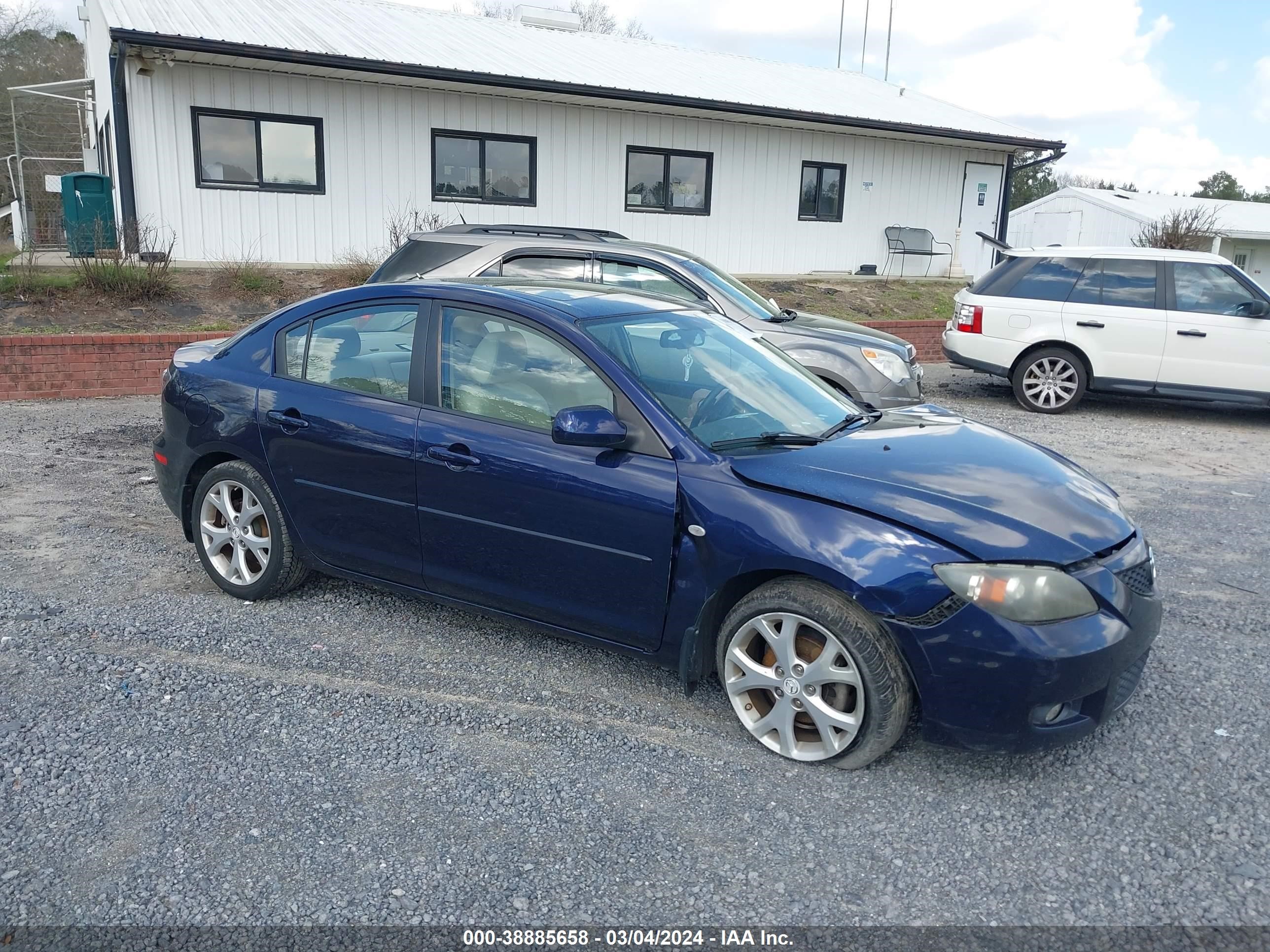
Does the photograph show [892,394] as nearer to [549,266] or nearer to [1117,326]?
[549,266]

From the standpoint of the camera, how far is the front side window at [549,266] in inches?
323

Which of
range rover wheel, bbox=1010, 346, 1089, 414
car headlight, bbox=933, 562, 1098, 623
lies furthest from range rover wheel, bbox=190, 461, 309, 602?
range rover wheel, bbox=1010, 346, 1089, 414

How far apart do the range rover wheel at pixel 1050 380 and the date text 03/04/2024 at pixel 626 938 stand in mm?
9260

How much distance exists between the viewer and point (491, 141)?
1733 centimetres

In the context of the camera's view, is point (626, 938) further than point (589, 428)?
No

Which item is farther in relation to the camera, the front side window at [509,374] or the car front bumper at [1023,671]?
the front side window at [509,374]

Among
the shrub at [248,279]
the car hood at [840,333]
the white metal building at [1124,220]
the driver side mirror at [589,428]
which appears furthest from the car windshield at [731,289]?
the white metal building at [1124,220]

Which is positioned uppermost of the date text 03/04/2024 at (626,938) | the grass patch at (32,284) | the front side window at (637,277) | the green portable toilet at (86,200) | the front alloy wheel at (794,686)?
the green portable toilet at (86,200)

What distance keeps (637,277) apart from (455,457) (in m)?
4.56

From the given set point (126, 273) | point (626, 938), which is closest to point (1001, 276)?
point (626, 938)

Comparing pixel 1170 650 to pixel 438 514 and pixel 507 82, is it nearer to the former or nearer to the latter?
pixel 438 514

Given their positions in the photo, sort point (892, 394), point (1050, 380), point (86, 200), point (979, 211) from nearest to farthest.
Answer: point (892, 394) < point (1050, 380) < point (86, 200) < point (979, 211)

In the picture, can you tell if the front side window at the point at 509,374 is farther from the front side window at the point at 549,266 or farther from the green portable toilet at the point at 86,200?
the green portable toilet at the point at 86,200

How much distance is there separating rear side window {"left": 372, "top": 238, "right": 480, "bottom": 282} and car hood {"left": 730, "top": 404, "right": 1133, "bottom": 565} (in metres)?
5.20
